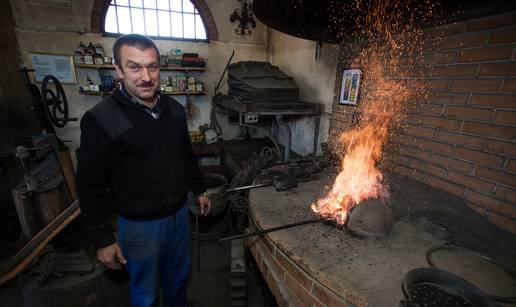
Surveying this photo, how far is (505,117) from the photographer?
5.80ft

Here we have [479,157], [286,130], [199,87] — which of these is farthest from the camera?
[199,87]

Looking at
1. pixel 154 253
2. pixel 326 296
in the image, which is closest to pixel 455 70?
pixel 326 296

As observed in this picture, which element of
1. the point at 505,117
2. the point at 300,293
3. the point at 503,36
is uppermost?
the point at 503,36

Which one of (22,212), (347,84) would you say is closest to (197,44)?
(347,84)

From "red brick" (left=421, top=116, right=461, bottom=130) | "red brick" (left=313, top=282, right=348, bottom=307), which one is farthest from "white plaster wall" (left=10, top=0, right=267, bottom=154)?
"red brick" (left=313, top=282, right=348, bottom=307)

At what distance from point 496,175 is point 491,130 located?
1.14ft

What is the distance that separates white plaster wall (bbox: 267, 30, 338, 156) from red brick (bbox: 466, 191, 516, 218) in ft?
7.29

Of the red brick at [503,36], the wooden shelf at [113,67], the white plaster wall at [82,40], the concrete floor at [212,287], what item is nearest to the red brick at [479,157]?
the red brick at [503,36]

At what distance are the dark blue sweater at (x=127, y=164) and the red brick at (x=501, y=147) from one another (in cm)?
242

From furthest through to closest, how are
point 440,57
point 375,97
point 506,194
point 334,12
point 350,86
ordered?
point 350,86
point 375,97
point 334,12
point 440,57
point 506,194

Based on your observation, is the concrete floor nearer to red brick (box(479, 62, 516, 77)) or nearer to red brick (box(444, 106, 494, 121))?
red brick (box(444, 106, 494, 121))

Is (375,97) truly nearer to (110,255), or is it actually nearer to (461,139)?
(461,139)

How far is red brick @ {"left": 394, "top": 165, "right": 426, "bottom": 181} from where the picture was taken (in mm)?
2426

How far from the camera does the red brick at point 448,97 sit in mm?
A: 2027
